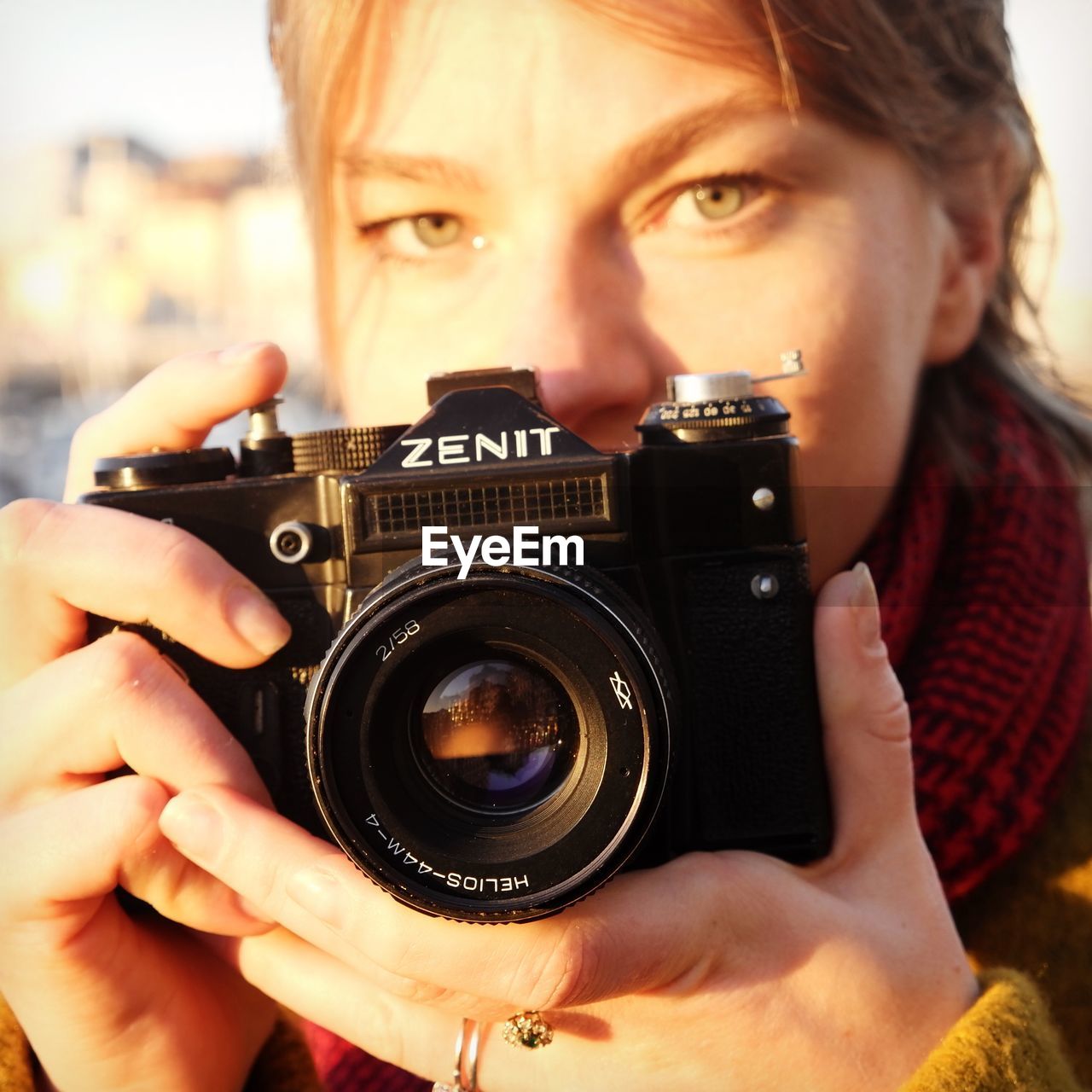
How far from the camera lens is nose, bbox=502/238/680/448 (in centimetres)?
81

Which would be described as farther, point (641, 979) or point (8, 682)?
point (8, 682)

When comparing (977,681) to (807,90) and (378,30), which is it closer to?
(807,90)

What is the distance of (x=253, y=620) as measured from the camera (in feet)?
2.22

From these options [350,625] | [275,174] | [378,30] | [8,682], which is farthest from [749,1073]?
[275,174]

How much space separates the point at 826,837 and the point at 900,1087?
0.14 metres

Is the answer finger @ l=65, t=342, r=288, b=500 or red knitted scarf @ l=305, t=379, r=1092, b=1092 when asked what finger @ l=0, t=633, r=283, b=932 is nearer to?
finger @ l=65, t=342, r=288, b=500

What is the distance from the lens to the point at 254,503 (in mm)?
699

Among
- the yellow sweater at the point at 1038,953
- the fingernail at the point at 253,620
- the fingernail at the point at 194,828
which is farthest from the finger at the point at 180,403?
the yellow sweater at the point at 1038,953

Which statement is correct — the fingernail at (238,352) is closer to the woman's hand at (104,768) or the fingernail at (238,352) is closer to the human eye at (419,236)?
the woman's hand at (104,768)

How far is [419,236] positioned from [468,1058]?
24.0 inches

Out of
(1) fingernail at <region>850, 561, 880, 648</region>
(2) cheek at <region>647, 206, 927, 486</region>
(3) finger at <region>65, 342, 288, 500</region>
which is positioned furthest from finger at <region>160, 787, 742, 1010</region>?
(2) cheek at <region>647, 206, 927, 486</region>

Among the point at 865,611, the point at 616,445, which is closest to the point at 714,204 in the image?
the point at 616,445

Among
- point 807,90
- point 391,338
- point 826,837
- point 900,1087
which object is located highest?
point 807,90

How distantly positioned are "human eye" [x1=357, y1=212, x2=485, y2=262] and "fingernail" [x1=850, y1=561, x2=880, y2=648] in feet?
1.33
